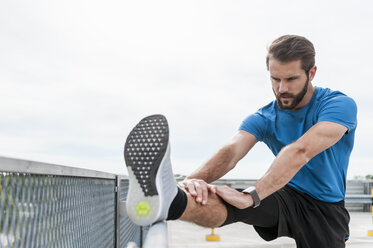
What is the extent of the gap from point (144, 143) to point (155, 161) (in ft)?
0.29

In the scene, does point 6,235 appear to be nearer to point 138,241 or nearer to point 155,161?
point 155,161

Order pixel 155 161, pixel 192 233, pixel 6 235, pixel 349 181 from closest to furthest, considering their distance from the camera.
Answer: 1. pixel 6 235
2. pixel 155 161
3. pixel 192 233
4. pixel 349 181

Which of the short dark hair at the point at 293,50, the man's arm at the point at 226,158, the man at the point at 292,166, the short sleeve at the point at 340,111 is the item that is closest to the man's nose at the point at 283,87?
the man at the point at 292,166

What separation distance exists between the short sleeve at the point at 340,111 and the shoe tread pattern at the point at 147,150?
1376 millimetres

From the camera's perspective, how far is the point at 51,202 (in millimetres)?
1695

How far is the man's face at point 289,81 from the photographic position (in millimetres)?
2852

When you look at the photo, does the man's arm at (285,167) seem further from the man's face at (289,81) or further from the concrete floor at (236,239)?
the concrete floor at (236,239)

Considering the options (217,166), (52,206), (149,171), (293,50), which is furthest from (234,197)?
(293,50)

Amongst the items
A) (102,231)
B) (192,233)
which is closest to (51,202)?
(102,231)

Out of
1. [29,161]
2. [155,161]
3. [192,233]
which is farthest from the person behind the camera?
[192,233]

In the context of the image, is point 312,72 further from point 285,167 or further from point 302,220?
point 302,220

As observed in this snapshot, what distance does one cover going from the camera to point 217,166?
3.03 metres

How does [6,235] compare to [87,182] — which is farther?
[87,182]

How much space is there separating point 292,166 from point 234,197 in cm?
41
